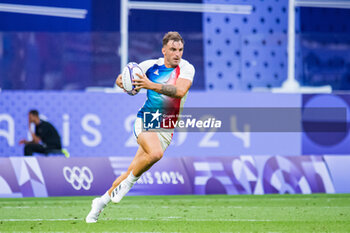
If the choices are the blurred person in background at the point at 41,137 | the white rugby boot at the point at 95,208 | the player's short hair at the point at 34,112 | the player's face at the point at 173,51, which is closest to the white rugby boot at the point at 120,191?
the white rugby boot at the point at 95,208

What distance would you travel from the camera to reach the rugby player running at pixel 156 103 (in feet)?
24.2

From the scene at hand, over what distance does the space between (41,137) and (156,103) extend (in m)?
6.56

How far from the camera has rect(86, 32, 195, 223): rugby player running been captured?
24.2 ft

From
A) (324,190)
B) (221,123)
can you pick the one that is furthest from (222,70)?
(324,190)

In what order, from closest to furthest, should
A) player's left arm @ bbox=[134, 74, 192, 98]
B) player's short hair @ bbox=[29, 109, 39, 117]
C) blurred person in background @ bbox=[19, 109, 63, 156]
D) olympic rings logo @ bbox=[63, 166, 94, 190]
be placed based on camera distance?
1. player's left arm @ bbox=[134, 74, 192, 98]
2. olympic rings logo @ bbox=[63, 166, 94, 190]
3. blurred person in background @ bbox=[19, 109, 63, 156]
4. player's short hair @ bbox=[29, 109, 39, 117]

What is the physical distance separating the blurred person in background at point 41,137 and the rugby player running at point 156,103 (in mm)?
6449

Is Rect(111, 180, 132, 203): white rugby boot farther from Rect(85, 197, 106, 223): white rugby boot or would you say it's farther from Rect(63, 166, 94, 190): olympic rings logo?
Rect(63, 166, 94, 190): olympic rings logo

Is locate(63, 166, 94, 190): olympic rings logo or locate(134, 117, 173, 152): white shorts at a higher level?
locate(134, 117, 173, 152): white shorts

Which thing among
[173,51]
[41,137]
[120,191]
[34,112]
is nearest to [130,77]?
[173,51]

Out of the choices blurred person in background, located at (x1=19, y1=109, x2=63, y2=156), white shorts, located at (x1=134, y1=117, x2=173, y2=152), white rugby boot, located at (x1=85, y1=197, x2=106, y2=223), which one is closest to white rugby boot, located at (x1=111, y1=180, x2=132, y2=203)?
white rugby boot, located at (x1=85, y1=197, x2=106, y2=223)

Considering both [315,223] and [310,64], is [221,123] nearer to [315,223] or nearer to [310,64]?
[310,64]

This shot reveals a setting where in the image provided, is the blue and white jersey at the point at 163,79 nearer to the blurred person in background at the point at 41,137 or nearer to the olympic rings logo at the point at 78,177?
the olympic rings logo at the point at 78,177

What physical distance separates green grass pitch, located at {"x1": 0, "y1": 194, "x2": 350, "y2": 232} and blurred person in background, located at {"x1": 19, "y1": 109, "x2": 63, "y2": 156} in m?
2.51

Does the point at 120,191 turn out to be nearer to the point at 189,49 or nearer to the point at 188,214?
the point at 188,214
